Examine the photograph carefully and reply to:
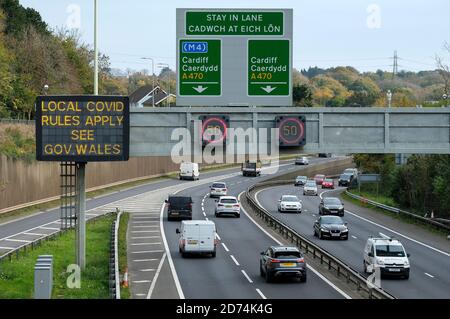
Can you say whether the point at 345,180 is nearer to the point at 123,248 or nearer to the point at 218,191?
the point at 218,191

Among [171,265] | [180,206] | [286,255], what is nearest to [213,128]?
[286,255]

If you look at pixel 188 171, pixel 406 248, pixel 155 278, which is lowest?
pixel 406 248

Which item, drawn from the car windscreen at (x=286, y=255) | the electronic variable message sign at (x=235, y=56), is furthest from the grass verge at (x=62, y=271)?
the electronic variable message sign at (x=235, y=56)

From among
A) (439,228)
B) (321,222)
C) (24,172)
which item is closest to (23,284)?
(321,222)

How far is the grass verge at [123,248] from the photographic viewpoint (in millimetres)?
30805

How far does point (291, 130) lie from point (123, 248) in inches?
526

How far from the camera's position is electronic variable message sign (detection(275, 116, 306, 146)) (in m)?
35.5

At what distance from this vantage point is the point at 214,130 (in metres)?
35.5

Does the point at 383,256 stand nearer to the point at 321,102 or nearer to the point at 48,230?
the point at 48,230

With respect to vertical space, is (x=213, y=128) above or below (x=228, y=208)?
above

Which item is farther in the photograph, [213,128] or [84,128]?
[213,128]

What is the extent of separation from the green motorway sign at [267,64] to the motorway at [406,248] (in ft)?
28.9

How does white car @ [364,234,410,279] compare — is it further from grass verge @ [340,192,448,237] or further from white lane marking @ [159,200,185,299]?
grass verge @ [340,192,448,237]
